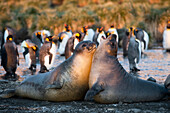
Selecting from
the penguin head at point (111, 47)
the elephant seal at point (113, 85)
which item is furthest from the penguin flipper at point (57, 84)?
the penguin head at point (111, 47)

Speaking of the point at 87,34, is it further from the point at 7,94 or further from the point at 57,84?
the point at 57,84

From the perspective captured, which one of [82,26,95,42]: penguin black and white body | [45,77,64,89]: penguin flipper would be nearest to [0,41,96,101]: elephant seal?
[45,77,64,89]: penguin flipper

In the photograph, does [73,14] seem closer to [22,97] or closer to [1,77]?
[1,77]

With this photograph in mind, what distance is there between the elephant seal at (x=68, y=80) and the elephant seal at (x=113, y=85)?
18cm

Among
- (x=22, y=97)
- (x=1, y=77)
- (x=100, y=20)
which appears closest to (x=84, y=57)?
(x=22, y=97)

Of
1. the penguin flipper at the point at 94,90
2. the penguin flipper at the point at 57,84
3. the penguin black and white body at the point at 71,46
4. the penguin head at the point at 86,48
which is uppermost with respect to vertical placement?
the penguin head at the point at 86,48

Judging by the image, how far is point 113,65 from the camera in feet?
17.3

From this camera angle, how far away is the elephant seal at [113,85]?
5.03 meters

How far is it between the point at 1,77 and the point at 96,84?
204 inches

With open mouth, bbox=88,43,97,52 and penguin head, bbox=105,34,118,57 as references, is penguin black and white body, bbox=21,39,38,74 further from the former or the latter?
penguin head, bbox=105,34,118,57

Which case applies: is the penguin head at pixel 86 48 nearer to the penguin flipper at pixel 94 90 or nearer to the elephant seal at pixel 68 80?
the elephant seal at pixel 68 80

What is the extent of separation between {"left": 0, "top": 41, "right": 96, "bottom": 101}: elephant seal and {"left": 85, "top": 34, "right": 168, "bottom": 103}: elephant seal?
183 mm

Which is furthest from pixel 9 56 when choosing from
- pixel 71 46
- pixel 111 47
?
pixel 111 47

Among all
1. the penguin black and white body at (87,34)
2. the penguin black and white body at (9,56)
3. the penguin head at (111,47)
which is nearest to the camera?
the penguin head at (111,47)
